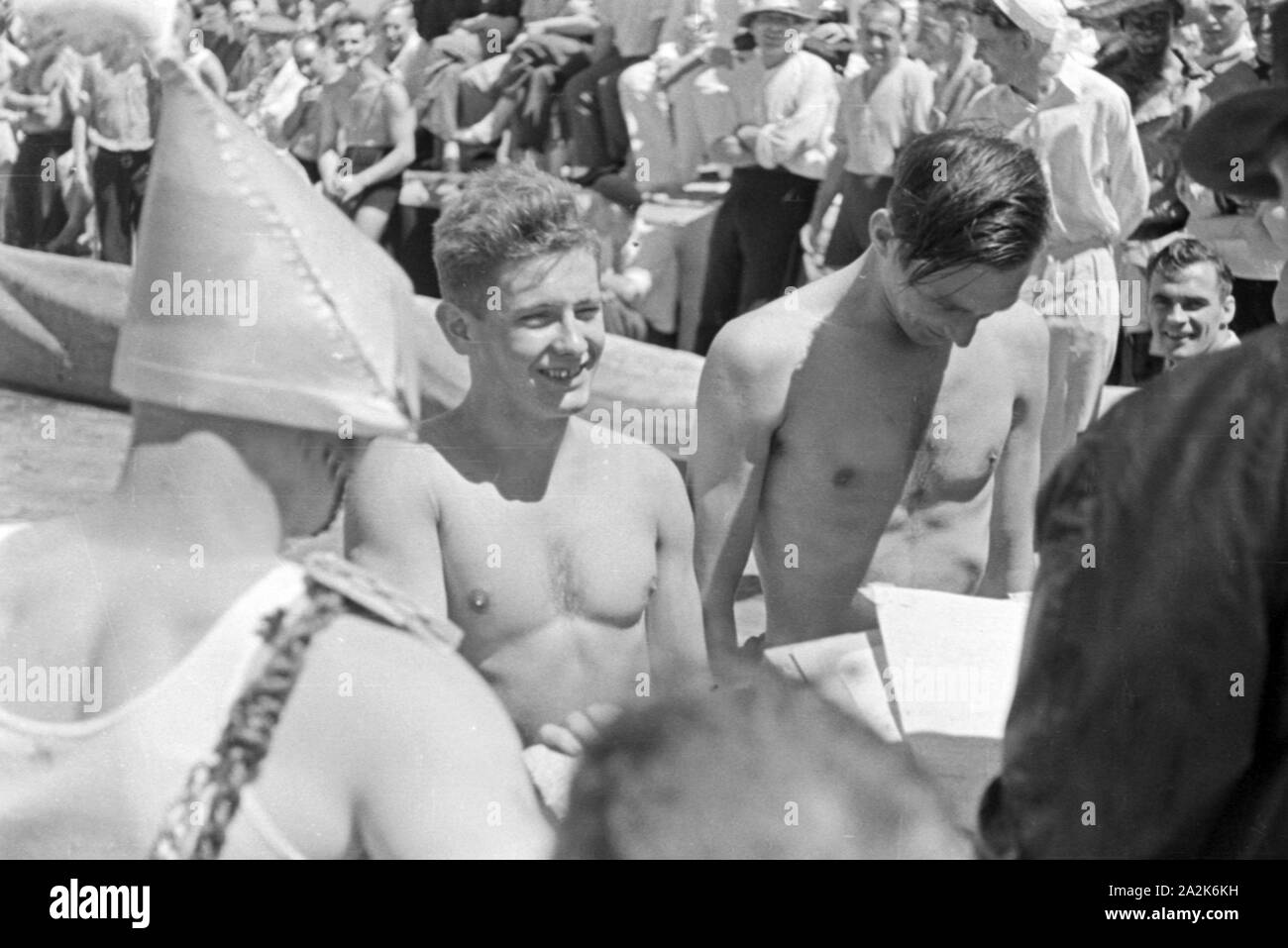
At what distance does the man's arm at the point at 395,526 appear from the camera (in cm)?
263

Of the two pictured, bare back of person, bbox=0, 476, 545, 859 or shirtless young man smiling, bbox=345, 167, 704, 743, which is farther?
shirtless young man smiling, bbox=345, 167, 704, 743

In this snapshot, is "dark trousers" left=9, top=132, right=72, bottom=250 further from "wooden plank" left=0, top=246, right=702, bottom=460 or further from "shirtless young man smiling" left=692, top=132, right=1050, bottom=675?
"shirtless young man smiling" left=692, top=132, right=1050, bottom=675

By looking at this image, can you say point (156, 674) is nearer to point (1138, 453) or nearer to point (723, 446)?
point (1138, 453)

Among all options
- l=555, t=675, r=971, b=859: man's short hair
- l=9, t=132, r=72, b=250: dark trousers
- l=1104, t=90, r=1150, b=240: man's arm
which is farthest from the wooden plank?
l=555, t=675, r=971, b=859: man's short hair

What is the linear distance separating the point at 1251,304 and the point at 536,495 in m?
1.50

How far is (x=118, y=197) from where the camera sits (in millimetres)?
3217

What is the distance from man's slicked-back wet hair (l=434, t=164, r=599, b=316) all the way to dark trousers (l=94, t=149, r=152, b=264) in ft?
2.13

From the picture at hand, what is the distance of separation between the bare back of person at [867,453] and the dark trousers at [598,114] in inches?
24.9

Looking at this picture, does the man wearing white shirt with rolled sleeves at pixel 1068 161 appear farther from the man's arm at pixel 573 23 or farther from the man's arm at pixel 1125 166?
the man's arm at pixel 573 23

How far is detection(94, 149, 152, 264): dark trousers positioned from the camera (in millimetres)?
3184

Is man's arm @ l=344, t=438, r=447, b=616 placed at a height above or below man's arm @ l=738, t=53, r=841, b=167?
below

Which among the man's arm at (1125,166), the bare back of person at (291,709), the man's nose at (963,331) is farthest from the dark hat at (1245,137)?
the man's arm at (1125,166)
